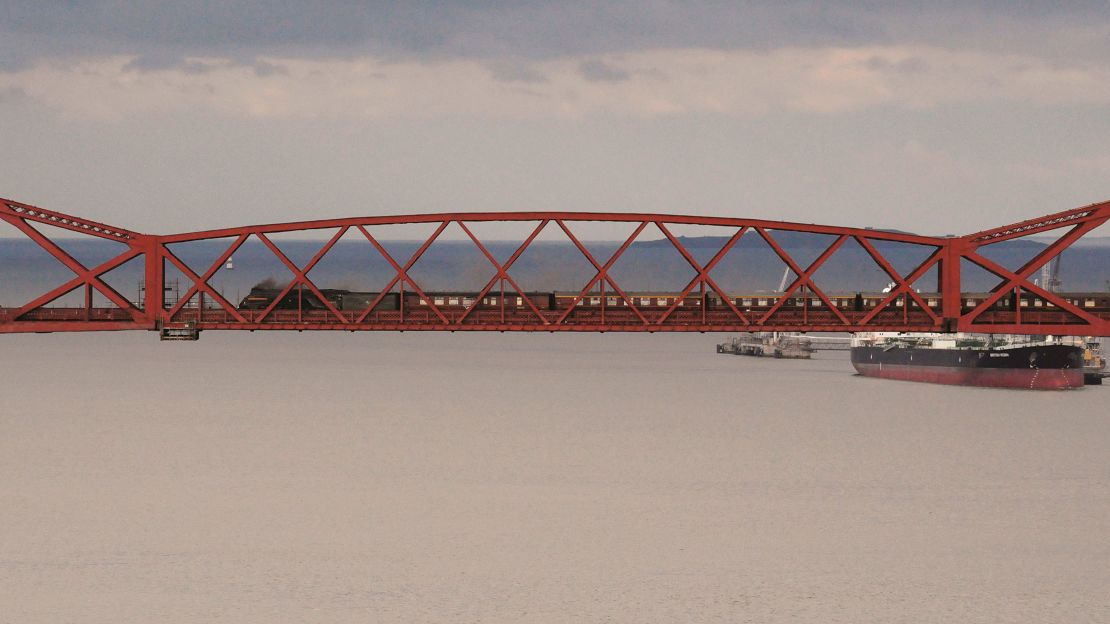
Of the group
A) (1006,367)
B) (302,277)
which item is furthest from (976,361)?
(302,277)

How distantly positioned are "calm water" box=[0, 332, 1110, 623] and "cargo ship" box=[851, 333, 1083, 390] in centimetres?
1893

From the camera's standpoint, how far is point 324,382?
485 ft

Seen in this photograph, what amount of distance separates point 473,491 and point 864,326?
41.7 m

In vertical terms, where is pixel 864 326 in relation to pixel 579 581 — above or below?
above

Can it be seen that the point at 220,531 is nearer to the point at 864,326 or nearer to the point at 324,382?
the point at 864,326

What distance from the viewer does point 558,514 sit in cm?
5150

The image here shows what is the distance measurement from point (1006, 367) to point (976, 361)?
12.9 feet

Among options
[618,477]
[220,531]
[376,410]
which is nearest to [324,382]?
[376,410]

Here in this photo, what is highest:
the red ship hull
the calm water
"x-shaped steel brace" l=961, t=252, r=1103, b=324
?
"x-shaped steel brace" l=961, t=252, r=1103, b=324

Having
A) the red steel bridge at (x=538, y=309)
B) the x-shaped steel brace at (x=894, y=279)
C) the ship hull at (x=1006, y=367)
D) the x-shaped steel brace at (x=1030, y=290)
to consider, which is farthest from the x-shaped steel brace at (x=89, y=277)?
the ship hull at (x=1006, y=367)

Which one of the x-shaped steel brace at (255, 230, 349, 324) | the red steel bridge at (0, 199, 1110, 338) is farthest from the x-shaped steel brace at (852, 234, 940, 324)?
the x-shaped steel brace at (255, 230, 349, 324)

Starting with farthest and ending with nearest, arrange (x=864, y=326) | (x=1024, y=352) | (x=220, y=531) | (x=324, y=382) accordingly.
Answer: (x=324, y=382), (x=1024, y=352), (x=864, y=326), (x=220, y=531)

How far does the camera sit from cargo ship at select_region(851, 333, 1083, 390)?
12012 centimetres

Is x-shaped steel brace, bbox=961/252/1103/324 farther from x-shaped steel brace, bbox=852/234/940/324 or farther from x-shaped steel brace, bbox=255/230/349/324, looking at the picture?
x-shaped steel brace, bbox=255/230/349/324
